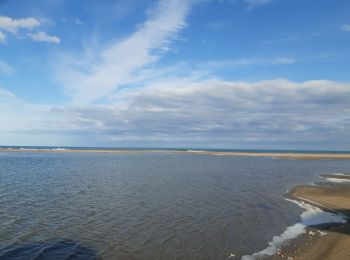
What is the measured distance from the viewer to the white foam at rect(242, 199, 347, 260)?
44.8ft

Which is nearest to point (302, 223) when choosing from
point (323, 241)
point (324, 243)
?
point (323, 241)

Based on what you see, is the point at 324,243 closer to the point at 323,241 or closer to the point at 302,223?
the point at 323,241

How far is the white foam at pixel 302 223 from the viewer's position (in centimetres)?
1366

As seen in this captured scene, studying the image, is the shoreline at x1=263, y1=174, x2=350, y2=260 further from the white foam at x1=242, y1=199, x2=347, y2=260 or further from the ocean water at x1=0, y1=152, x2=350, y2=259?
the ocean water at x1=0, y1=152, x2=350, y2=259

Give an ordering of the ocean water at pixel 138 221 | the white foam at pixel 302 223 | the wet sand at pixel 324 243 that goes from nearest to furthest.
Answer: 1. the wet sand at pixel 324 243
2. the ocean water at pixel 138 221
3. the white foam at pixel 302 223

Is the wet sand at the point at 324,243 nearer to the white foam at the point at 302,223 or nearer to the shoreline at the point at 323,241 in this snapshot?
the shoreline at the point at 323,241

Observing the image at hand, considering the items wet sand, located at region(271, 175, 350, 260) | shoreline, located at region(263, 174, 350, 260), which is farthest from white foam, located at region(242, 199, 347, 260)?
wet sand, located at region(271, 175, 350, 260)

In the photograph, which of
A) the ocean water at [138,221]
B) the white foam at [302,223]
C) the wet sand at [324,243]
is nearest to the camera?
the wet sand at [324,243]

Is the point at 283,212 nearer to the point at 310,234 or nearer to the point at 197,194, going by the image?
the point at 310,234

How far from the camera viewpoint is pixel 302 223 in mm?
18422

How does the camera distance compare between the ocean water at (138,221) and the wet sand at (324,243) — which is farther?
the ocean water at (138,221)

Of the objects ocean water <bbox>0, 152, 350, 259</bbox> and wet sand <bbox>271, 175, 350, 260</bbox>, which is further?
ocean water <bbox>0, 152, 350, 259</bbox>

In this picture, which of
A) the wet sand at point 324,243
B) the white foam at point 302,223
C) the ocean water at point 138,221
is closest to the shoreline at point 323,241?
the wet sand at point 324,243

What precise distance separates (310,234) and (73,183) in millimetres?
24249
